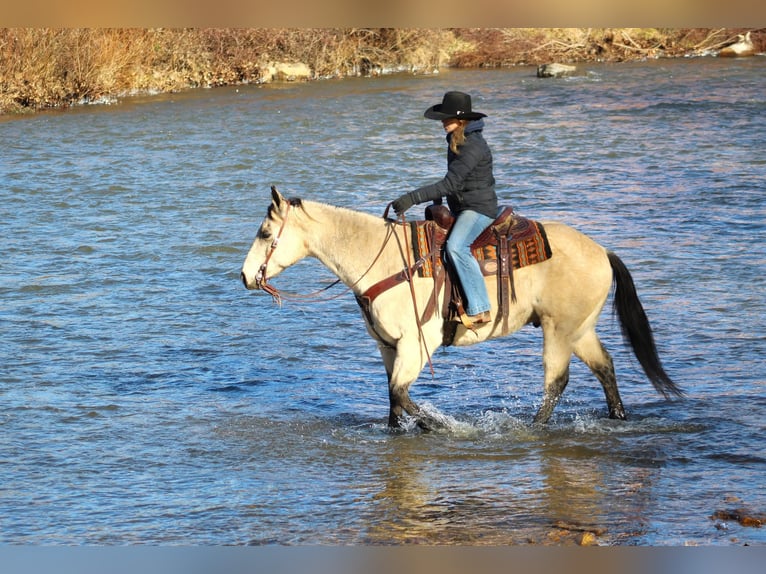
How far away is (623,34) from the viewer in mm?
38719

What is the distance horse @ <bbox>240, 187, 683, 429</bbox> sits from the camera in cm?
754

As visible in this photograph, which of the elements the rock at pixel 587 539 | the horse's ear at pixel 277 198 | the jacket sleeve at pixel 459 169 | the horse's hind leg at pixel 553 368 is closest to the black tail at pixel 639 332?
the horse's hind leg at pixel 553 368

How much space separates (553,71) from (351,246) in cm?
2919

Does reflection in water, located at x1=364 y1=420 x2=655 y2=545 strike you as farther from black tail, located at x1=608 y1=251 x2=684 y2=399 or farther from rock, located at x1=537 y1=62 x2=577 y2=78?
rock, located at x1=537 y1=62 x2=577 y2=78

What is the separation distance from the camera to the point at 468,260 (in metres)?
7.50

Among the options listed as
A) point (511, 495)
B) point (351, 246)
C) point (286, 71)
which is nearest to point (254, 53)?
point (286, 71)

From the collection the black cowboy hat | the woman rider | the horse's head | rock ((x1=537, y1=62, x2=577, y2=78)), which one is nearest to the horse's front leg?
the woman rider

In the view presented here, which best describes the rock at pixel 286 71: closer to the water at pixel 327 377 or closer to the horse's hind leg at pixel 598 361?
the water at pixel 327 377

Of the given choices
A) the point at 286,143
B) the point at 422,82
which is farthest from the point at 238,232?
the point at 422,82

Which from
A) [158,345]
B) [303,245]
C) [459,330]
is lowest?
[158,345]

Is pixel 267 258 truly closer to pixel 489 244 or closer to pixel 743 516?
pixel 489 244

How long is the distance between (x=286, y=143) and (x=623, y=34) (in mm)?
18183

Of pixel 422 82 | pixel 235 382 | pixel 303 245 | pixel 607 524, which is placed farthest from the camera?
pixel 422 82

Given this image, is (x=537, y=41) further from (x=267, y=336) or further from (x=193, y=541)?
(x=193, y=541)
